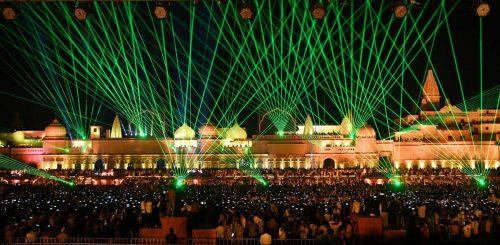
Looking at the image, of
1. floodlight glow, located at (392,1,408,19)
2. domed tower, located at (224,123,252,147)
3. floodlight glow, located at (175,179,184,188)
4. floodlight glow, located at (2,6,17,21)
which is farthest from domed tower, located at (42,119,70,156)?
floodlight glow, located at (392,1,408,19)

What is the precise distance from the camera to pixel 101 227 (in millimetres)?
16891

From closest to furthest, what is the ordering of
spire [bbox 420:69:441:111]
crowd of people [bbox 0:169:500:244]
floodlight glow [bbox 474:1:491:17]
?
1. floodlight glow [bbox 474:1:491:17]
2. crowd of people [bbox 0:169:500:244]
3. spire [bbox 420:69:441:111]

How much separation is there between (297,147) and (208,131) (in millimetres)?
10089

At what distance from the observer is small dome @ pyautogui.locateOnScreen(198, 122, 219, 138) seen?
66.7m

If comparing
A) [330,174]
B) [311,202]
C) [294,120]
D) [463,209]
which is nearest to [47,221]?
[311,202]

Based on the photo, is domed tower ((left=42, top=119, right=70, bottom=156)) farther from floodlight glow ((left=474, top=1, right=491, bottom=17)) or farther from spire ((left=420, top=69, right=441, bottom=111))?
floodlight glow ((left=474, top=1, right=491, bottom=17))

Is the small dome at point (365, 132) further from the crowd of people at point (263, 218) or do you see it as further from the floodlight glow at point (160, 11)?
the floodlight glow at point (160, 11)

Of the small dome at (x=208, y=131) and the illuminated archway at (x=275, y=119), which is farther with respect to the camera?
the illuminated archway at (x=275, y=119)

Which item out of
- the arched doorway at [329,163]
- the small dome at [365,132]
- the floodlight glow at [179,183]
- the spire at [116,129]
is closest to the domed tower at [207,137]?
the spire at [116,129]

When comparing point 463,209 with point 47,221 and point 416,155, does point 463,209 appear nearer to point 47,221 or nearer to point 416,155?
point 47,221

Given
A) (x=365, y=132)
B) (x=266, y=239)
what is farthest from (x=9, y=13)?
(x=365, y=132)

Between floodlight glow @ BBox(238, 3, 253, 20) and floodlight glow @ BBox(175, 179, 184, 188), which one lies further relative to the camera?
floodlight glow @ BBox(175, 179, 184, 188)

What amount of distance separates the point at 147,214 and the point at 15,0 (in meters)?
6.85

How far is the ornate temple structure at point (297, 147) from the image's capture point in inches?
2457
